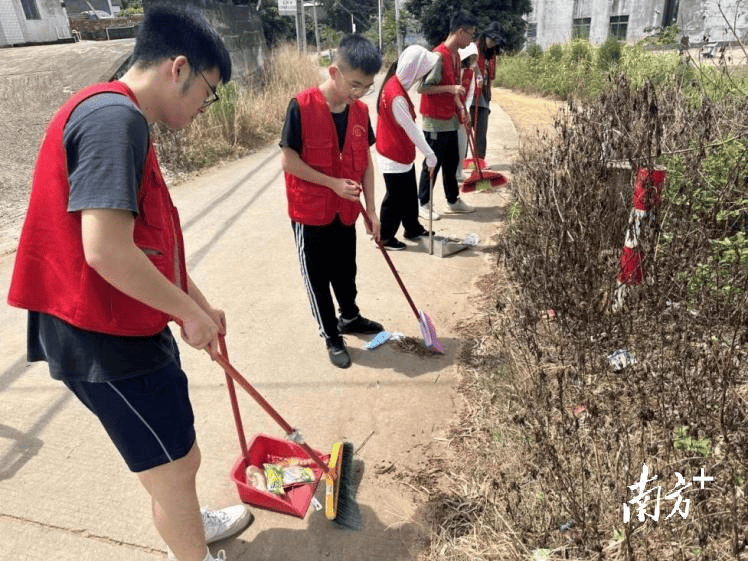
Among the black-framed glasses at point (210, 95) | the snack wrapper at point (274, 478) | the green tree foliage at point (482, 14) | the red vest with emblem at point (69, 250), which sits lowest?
the snack wrapper at point (274, 478)

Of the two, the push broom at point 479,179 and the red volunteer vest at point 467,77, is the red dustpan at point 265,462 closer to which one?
the push broom at point 479,179

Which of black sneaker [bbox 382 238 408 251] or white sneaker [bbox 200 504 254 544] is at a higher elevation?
black sneaker [bbox 382 238 408 251]

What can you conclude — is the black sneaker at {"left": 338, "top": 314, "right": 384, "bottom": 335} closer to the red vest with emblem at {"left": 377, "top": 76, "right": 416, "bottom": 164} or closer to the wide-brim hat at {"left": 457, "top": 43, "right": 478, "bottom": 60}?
the red vest with emblem at {"left": 377, "top": 76, "right": 416, "bottom": 164}

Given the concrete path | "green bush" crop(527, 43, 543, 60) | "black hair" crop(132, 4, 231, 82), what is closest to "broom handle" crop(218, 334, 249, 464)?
the concrete path

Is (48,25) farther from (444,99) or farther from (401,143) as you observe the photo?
(401,143)

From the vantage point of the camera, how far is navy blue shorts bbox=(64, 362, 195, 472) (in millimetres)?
1517

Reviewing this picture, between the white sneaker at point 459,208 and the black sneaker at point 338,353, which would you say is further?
the white sneaker at point 459,208

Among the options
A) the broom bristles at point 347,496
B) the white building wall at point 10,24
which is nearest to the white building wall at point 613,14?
the white building wall at point 10,24

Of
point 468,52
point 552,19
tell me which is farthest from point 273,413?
point 552,19

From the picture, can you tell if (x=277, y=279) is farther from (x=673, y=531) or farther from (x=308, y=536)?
(x=673, y=531)

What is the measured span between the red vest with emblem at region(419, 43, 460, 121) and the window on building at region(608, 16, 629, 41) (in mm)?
27284

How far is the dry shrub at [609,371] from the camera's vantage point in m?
1.92

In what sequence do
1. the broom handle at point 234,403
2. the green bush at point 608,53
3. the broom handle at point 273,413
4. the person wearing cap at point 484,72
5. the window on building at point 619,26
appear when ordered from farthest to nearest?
the window on building at point 619,26
the green bush at point 608,53
the person wearing cap at point 484,72
the broom handle at point 234,403
the broom handle at point 273,413

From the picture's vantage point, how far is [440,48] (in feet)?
16.4
